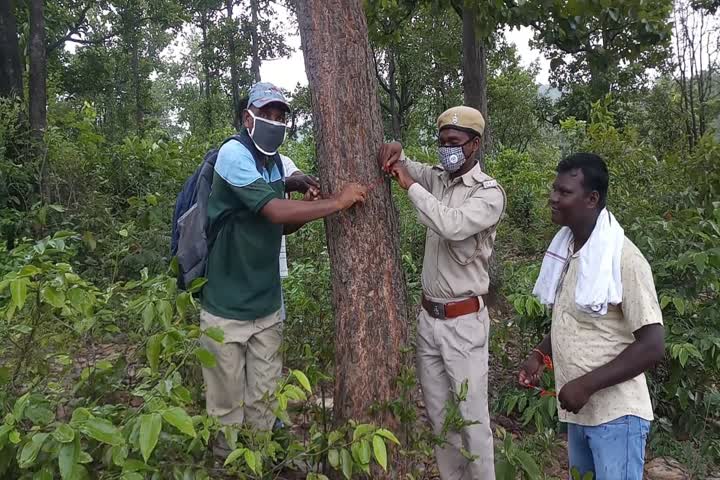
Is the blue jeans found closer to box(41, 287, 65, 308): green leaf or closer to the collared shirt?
the collared shirt

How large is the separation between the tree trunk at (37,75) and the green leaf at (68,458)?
6.25 m

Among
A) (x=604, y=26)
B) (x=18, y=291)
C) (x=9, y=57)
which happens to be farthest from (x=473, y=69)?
(x=9, y=57)

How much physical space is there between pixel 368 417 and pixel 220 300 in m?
0.96

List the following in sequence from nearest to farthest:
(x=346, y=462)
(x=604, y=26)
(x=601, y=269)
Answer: (x=346, y=462) → (x=601, y=269) → (x=604, y=26)

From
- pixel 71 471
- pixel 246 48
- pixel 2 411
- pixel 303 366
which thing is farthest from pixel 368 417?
pixel 246 48

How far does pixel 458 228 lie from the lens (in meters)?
2.58

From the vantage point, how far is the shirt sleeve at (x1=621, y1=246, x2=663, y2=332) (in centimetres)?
201

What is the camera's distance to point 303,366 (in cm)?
289

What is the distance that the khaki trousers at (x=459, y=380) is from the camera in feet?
9.12

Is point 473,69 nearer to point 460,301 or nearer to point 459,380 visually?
point 460,301

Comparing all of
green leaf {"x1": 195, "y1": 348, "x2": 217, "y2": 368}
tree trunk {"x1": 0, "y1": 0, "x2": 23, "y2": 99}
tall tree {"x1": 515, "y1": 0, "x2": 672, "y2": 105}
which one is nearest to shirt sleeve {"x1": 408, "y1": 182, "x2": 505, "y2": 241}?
green leaf {"x1": 195, "y1": 348, "x2": 217, "y2": 368}

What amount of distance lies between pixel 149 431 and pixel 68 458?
0.23 metres

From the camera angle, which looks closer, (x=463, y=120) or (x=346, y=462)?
(x=346, y=462)

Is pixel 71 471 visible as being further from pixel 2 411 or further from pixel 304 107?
pixel 304 107
